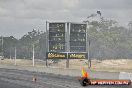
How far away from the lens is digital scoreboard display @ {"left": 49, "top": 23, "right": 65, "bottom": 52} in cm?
5797

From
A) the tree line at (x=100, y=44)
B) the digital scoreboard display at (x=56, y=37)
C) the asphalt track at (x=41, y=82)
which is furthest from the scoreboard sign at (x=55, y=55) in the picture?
the tree line at (x=100, y=44)

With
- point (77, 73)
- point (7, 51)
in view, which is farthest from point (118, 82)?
point (7, 51)

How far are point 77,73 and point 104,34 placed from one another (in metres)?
105

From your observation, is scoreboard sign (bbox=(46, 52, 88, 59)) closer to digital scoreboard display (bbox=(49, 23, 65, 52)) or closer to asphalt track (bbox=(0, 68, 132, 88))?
digital scoreboard display (bbox=(49, 23, 65, 52))

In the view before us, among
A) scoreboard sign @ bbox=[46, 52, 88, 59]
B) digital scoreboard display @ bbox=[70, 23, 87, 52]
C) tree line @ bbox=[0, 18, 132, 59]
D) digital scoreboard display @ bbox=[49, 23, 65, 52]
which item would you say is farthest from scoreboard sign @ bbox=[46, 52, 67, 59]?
tree line @ bbox=[0, 18, 132, 59]

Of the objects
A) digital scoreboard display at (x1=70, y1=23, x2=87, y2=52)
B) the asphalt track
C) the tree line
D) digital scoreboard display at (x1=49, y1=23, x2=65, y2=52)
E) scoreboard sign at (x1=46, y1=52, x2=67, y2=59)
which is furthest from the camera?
the tree line

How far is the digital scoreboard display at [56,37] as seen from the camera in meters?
58.0

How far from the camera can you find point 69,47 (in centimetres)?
5831

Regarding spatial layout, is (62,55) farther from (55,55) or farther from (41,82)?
(41,82)

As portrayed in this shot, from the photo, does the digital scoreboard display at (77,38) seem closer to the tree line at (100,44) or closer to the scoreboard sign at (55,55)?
the scoreboard sign at (55,55)

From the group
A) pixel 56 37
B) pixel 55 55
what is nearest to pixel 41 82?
pixel 55 55

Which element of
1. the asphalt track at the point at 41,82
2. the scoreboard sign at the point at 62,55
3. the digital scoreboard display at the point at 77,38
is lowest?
the asphalt track at the point at 41,82

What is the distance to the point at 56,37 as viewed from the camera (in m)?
58.7

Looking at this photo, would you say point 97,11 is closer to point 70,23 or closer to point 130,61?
point 130,61
